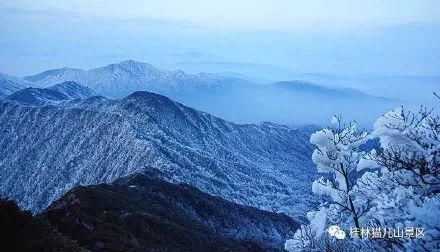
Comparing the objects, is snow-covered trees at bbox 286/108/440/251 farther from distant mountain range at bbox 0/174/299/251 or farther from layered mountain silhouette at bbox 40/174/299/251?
layered mountain silhouette at bbox 40/174/299/251

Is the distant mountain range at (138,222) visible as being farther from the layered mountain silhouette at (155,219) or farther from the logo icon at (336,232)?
the logo icon at (336,232)

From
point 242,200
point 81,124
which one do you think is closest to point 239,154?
point 242,200

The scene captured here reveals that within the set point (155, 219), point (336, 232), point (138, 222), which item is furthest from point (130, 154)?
point (336, 232)

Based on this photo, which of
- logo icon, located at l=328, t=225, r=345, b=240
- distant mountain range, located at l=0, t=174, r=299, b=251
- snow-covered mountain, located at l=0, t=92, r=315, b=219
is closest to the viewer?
logo icon, located at l=328, t=225, r=345, b=240

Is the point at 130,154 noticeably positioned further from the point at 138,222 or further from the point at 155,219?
the point at 138,222

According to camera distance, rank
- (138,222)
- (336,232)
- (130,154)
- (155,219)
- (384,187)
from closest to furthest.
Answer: (384,187)
(336,232)
(138,222)
(155,219)
(130,154)

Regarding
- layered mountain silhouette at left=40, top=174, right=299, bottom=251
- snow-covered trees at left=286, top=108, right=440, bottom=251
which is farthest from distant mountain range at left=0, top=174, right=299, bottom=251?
snow-covered trees at left=286, top=108, right=440, bottom=251
